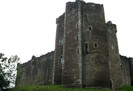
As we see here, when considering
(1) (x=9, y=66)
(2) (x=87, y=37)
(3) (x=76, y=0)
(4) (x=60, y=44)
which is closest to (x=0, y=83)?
(1) (x=9, y=66)

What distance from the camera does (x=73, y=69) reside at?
28.9 m

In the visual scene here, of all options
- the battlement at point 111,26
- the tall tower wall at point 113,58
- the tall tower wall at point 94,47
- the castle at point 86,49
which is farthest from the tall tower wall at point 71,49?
the battlement at point 111,26

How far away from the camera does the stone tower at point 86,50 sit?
90.7 ft

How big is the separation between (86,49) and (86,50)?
0.57 ft

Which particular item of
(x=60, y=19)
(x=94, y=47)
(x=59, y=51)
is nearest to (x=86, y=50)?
(x=94, y=47)

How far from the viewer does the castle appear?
2768cm

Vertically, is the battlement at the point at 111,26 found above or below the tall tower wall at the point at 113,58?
above

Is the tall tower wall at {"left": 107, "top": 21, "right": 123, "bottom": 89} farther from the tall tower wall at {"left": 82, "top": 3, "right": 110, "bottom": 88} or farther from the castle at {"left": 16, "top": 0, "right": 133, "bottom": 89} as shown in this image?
the tall tower wall at {"left": 82, "top": 3, "right": 110, "bottom": 88}

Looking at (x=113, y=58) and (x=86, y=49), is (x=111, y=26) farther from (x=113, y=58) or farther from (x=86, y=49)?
(x=86, y=49)

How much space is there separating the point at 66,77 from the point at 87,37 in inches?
285

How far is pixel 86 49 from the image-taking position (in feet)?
Answer: 96.6

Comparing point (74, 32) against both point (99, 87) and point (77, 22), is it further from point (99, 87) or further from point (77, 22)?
point (99, 87)

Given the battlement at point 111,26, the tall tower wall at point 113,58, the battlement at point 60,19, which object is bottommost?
the tall tower wall at point 113,58

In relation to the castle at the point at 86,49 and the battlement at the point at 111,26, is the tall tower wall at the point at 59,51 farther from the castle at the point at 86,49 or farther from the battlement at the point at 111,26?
the battlement at the point at 111,26
